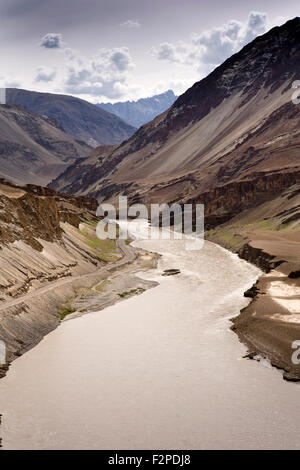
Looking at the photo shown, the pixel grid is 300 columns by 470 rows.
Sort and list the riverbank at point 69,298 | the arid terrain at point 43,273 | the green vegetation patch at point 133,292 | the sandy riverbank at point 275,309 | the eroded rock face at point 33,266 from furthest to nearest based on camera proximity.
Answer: the green vegetation patch at point 133,292, the arid terrain at point 43,273, the eroded rock face at point 33,266, the riverbank at point 69,298, the sandy riverbank at point 275,309

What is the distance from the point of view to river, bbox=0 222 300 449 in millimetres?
28391

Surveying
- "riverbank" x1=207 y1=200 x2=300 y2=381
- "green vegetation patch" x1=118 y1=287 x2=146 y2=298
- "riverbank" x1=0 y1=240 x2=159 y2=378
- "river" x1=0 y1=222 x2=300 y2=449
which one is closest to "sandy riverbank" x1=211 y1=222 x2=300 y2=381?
"riverbank" x1=207 y1=200 x2=300 y2=381

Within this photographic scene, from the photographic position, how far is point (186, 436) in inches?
1114

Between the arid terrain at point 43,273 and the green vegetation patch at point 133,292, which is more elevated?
the arid terrain at point 43,273

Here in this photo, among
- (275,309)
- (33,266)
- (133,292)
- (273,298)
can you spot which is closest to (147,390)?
(275,309)

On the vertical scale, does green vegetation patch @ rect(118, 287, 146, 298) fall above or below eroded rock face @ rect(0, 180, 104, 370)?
below

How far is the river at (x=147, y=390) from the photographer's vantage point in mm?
28391

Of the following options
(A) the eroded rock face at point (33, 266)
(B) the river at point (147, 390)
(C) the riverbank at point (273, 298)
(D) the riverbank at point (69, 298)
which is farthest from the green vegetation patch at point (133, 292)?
(C) the riverbank at point (273, 298)

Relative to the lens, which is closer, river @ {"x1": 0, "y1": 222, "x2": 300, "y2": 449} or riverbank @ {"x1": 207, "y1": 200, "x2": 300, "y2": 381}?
river @ {"x1": 0, "y1": 222, "x2": 300, "y2": 449}

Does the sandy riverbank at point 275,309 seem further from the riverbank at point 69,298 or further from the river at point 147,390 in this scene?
the riverbank at point 69,298

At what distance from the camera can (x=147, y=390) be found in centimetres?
3444

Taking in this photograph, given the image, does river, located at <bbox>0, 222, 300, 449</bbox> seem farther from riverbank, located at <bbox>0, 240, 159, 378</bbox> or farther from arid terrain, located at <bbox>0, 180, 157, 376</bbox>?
arid terrain, located at <bbox>0, 180, 157, 376</bbox>

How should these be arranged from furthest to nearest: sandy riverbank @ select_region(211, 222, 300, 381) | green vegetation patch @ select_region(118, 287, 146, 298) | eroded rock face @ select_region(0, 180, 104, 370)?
green vegetation patch @ select_region(118, 287, 146, 298), eroded rock face @ select_region(0, 180, 104, 370), sandy riverbank @ select_region(211, 222, 300, 381)

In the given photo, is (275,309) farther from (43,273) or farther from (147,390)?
(43,273)
